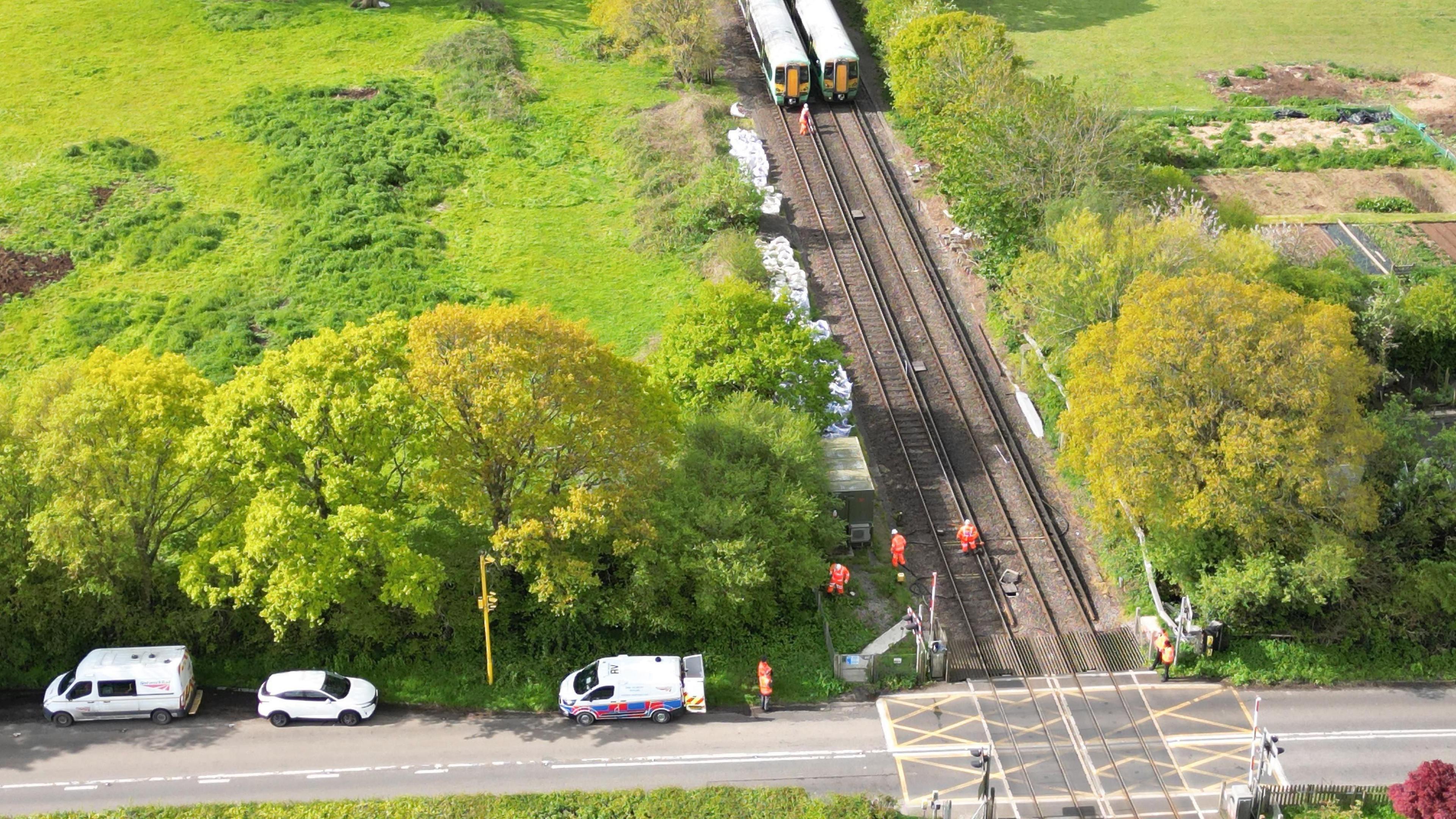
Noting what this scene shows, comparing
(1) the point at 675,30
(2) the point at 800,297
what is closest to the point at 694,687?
(2) the point at 800,297

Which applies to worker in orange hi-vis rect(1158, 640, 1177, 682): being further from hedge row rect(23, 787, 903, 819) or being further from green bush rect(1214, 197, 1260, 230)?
green bush rect(1214, 197, 1260, 230)

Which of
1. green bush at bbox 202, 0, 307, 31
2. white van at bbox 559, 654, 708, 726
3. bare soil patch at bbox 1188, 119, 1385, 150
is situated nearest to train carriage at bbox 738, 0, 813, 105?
bare soil patch at bbox 1188, 119, 1385, 150

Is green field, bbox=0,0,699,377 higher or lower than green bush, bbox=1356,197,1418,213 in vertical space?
higher

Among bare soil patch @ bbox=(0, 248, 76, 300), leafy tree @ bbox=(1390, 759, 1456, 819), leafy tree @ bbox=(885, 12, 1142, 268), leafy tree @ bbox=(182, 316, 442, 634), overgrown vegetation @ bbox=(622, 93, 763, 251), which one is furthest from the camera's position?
overgrown vegetation @ bbox=(622, 93, 763, 251)

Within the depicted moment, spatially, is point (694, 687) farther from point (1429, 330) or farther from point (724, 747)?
point (1429, 330)

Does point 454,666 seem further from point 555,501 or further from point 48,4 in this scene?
point 48,4

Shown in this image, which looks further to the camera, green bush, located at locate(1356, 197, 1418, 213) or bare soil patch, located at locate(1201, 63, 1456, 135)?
bare soil patch, located at locate(1201, 63, 1456, 135)

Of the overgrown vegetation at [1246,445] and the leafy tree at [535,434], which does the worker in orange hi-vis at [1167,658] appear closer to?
the overgrown vegetation at [1246,445]
